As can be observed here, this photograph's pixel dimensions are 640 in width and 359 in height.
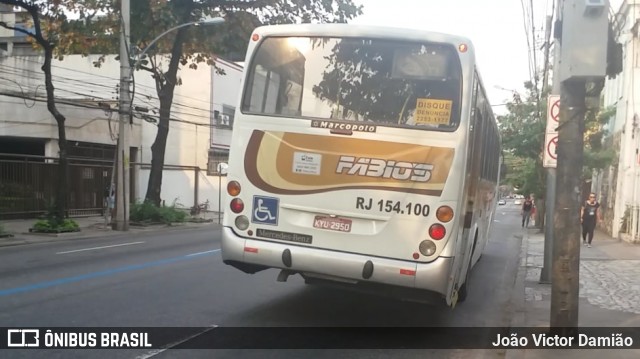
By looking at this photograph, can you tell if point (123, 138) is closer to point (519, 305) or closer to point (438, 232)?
point (519, 305)

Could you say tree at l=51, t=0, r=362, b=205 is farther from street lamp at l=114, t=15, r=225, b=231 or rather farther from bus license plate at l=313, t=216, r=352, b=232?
bus license plate at l=313, t=216, r=352, b=232

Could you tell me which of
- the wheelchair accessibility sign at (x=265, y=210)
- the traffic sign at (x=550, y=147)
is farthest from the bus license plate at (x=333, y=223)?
the traffic sign at (x=550, y=147)

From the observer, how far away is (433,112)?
6.18 m

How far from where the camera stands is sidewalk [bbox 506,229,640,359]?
6052 mm

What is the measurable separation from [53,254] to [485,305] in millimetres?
9320

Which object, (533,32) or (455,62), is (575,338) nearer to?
(455,62)

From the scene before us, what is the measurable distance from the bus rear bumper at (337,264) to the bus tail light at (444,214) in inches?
15.5

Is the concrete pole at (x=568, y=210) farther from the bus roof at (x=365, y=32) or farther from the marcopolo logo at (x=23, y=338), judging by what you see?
the marcopolo logo at (x=23, y=338)

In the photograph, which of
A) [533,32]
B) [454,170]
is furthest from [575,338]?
[533,32]

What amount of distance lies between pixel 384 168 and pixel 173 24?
57.5ft

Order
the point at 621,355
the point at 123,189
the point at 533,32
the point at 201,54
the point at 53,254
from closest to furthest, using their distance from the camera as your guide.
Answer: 1. the point at 621,355
2. the point at 53,254
3. the point at 533,32
4. the point at 123,189
5. the point at 201,54

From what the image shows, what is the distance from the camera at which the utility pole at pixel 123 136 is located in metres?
20.3

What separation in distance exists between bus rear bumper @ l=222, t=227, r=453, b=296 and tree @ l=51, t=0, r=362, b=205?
16.7 meters

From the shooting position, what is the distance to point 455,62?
20.2ft
